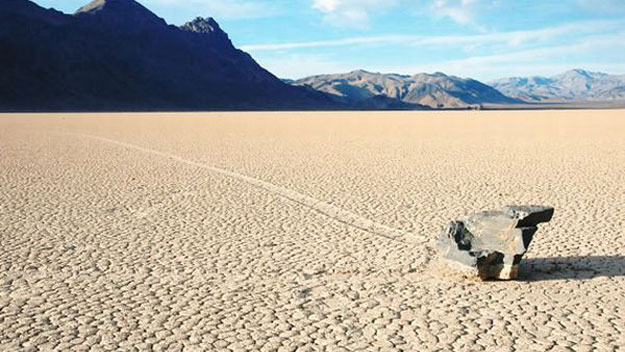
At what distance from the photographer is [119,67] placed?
339ft

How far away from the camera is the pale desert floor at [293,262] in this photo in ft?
14.5

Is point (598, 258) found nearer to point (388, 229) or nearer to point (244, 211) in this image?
point (388, 229)

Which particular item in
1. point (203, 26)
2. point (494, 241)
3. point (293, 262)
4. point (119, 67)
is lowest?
point (293, 262)

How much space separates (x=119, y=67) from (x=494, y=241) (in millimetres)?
105254

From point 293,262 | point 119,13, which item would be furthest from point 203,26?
point 293,262

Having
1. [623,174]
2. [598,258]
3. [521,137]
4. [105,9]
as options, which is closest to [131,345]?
[598,258]

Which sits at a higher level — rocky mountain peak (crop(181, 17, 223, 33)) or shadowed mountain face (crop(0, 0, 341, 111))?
rocky mountain peak (crop(181, 17, 223, 33))

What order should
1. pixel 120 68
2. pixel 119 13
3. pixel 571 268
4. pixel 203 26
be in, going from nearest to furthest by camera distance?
pixel 571 268
pixel 120 68
pixel 119 13
pixel 203 26

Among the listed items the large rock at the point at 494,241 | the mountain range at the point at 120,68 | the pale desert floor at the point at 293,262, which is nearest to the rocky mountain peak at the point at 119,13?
the mountain range at the point at 120,68

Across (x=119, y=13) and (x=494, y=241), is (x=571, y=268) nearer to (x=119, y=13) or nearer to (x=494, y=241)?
(x=494, y=241)

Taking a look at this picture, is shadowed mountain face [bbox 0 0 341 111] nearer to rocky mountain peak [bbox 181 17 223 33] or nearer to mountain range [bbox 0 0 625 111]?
mountain range [bbox 0 0 625 111]

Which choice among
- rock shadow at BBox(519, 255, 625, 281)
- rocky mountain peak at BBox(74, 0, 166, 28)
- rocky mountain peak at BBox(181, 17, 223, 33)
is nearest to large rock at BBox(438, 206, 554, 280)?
rock shadow at BBox(519, 255, 625, 281)

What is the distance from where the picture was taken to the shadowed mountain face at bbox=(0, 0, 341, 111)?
89.9 m

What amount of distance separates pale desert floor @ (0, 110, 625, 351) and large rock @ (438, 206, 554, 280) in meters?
0.17
